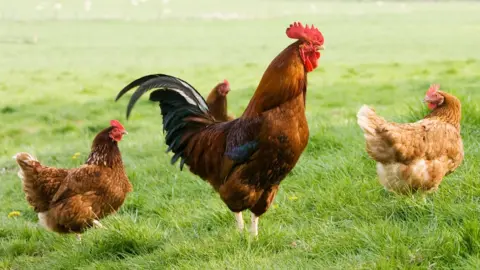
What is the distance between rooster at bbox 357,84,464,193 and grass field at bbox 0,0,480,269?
0.51 ft

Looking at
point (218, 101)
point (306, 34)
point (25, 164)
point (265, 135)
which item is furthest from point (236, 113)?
point (265, 135)

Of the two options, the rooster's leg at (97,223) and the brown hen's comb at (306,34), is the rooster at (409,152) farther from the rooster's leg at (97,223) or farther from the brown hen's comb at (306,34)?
the rooster's leg at (97,223)

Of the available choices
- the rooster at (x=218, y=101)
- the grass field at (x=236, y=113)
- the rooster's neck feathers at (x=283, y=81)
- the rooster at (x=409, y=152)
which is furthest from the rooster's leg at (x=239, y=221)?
the rooster at (x=218, y=101)

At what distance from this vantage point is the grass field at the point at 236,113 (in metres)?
4.62

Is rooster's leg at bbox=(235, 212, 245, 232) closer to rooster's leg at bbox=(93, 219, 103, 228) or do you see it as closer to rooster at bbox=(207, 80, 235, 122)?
rooster's leg at bbox=(93, 219, 103, 228)

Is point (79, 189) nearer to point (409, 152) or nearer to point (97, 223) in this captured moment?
point (97, 223)

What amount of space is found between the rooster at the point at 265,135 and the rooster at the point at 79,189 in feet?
3.50

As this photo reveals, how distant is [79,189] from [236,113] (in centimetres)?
665

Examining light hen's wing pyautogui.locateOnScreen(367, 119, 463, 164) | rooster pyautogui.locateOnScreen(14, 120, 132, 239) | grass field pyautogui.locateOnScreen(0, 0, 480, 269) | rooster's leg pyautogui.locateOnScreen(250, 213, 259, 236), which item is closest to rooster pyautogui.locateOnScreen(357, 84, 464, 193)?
light hen's wing pyautogui.locateOnScreen(367, 119, 463, 164)

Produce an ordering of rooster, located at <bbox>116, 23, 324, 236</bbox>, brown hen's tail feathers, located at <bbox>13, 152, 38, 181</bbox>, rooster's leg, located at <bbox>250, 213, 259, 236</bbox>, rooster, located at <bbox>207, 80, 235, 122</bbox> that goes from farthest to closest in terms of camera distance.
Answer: rooster, located at <bbox>207, 80, 235, 122</bbox> < brown hen's tail feathers, located at <bbox>13, 152, 38, 181</bbox> < rooster's leg, located at <bbox>250, 213, 259, 236</bbox> < rooster, located at <bbox>116, 23, 324, 236</bbox>

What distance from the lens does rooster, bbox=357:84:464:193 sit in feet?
16.9

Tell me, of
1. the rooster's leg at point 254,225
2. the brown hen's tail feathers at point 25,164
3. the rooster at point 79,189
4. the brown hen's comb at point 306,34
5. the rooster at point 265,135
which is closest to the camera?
the rooster at point 265,135

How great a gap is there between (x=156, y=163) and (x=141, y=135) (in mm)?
3052

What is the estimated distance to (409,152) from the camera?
5168 millimetres
